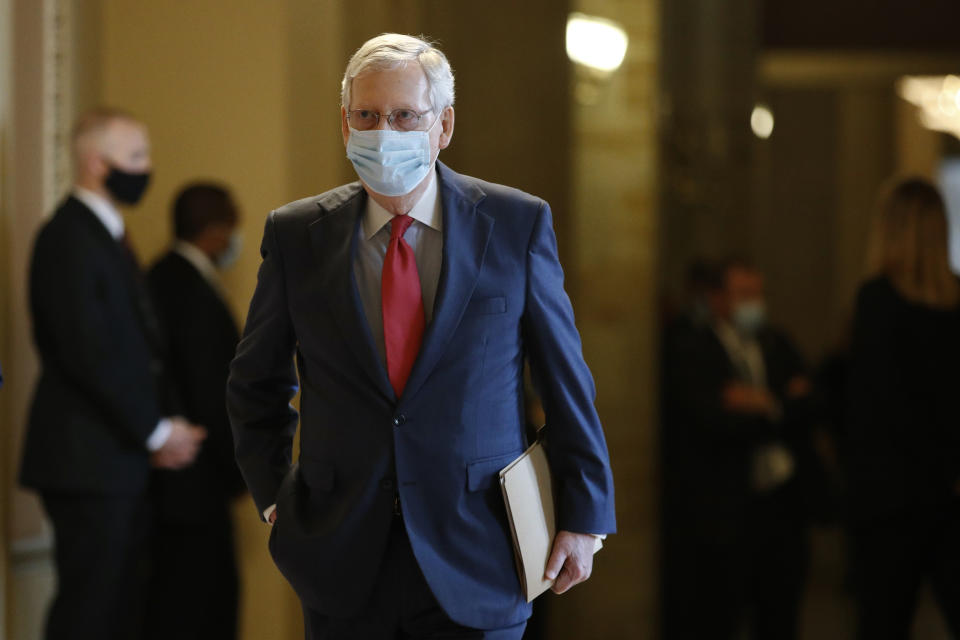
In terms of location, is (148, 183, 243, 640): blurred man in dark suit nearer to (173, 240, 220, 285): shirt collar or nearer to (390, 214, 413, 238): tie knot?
(173, 240, 220, 285): shirt collar

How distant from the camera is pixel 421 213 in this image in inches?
81.1

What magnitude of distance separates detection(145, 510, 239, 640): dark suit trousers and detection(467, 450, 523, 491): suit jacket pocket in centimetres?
262

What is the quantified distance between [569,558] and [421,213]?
2.11 feet

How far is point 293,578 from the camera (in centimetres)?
Answer: 209

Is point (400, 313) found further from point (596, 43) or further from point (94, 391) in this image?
point (596, 43)

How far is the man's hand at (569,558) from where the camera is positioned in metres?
2.08

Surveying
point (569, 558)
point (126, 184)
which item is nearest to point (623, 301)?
point (126, 184)

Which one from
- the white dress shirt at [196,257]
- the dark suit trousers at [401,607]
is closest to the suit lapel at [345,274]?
the dark suit trousers at [401,607]

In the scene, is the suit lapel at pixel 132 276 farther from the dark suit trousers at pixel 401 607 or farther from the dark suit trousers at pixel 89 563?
the dark suit trousers at pixel 401 607

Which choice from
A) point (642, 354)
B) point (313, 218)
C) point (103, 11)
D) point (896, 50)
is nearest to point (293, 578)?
point (313, 218)

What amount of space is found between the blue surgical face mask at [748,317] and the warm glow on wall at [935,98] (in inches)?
129

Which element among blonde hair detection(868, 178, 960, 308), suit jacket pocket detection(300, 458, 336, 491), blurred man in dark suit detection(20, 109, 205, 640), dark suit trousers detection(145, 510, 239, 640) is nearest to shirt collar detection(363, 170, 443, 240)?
suit jacket pocket detection(300, 458, 336, 491)

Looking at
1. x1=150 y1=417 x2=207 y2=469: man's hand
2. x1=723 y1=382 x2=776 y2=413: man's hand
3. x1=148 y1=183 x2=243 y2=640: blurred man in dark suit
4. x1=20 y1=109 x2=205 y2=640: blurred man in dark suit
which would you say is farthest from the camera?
x1=723 y1=382 x2=776 y2=413: man's hand

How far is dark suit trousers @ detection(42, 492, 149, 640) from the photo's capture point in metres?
3.87
